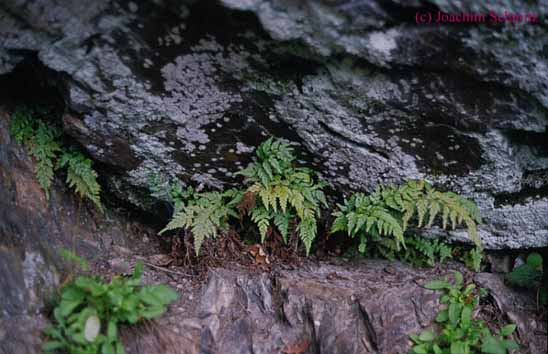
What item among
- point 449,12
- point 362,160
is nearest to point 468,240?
point 362,160

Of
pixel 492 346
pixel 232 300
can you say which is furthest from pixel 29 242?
pixel 492 346

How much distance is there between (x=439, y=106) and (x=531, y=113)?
2.40 ft

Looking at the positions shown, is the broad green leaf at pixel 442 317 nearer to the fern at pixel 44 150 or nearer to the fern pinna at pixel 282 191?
the fern pinna at pixel 282 191

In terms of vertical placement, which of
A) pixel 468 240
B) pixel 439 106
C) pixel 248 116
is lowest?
pixel 468 240

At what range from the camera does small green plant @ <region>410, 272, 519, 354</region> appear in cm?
396

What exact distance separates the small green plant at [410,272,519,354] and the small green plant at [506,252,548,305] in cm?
48

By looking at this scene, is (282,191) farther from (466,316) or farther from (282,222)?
(466,316)

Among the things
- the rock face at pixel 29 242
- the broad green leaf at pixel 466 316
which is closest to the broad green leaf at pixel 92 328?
the rock face at pixel 29 242

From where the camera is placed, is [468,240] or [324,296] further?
[468,240]

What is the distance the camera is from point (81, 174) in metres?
4.46

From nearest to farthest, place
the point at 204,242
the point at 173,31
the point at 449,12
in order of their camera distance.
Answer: the point at 449,12, the point at 173,31, the point at 204,242

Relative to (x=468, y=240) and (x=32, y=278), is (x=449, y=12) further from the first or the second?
(x=32, y=278)

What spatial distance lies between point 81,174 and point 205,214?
1.22 meters

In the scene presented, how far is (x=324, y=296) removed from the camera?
4.45 meters
